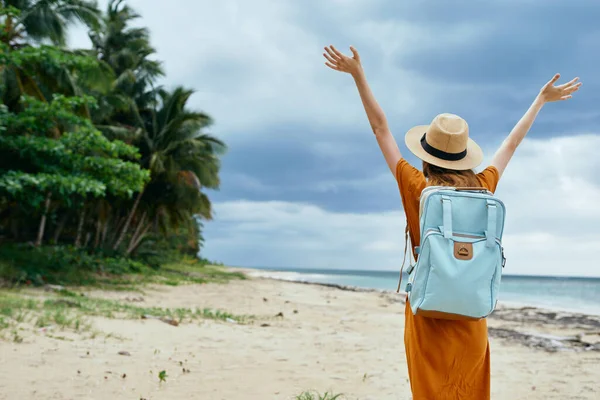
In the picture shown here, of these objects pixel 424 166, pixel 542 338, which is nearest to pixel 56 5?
pixel 542 338

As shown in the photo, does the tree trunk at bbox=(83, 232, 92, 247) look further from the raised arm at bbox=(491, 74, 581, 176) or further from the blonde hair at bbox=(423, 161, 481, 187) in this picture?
the blonde hair at bbox=(423, 161, 481, 187)

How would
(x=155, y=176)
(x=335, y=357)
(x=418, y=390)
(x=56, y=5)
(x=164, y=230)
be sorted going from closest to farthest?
(x=418, y=390)
(x=335, y=357)
(x=56, y=5)
(x=155, y=176)
(x=164, y=230)

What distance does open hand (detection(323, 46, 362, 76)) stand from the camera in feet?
7.62

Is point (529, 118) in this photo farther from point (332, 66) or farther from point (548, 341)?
point (548, 341)

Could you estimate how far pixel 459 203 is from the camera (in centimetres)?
187

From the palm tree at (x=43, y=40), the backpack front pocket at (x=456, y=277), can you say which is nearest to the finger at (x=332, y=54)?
the backpack front pocket at (x=456, y=277)

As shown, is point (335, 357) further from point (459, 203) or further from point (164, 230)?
point (164, 230)

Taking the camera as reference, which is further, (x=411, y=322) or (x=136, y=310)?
(x=136, y=310)

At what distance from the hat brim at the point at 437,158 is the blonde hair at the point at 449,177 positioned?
0.13 ft

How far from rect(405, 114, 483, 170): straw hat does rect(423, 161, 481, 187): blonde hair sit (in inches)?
1.6

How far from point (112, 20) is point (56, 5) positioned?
23.4 feet

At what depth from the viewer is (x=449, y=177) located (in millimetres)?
2094

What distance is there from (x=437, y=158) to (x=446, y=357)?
768 millimetres

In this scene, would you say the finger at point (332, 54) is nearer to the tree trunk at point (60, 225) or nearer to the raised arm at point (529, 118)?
the raised arm at point (529, 118)
